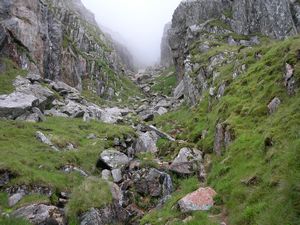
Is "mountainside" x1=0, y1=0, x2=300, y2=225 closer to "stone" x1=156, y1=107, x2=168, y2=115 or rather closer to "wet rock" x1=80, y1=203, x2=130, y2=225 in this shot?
"wet rock" x1=80, y1=203, x2=130, y2=225

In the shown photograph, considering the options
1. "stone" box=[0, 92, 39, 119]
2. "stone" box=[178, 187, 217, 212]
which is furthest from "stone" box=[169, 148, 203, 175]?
"stone" box=[0, 92, 39, 119]

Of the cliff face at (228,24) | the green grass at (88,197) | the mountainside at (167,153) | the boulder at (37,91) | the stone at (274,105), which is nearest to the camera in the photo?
the mountainside at (167,153)

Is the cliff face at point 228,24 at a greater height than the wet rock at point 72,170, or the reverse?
the cliff face at point 228,24

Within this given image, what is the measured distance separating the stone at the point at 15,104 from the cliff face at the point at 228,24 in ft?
75.5

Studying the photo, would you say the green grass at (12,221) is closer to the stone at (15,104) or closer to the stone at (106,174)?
the stone at (106,174)

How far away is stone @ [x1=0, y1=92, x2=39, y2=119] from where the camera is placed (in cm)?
3764

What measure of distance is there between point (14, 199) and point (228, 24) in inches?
2419

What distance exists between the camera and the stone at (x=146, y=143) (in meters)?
34.7

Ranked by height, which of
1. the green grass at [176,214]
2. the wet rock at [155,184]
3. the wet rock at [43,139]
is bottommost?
the wet rock at [43,139]

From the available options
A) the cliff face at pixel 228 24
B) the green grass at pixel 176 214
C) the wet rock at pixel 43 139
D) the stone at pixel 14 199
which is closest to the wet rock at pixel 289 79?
the green grass at pixel 176 214

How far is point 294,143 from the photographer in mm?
16344

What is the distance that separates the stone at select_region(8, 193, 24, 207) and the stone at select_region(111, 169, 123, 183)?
23.2 feet

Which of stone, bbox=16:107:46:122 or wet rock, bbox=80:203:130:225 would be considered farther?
stone, bbox=16:107:46:122

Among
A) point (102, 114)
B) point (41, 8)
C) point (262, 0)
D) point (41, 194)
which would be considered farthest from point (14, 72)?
point (262, 0)
